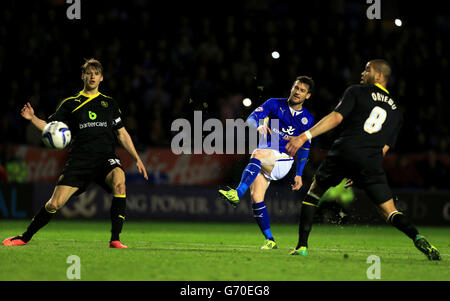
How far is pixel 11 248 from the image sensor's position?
8.59 meters

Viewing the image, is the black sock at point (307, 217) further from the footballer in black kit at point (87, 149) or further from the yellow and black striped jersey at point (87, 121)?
the yellow and black striped jersey at point (87, 121)

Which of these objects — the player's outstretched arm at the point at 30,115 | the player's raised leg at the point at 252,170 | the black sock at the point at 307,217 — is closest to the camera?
the black sock at the point at 307,217

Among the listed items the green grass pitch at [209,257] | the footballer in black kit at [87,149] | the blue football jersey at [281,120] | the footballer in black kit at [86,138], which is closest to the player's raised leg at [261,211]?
the green grass pitch at [209,257]

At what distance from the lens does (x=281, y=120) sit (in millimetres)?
9703

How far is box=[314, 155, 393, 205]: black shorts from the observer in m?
8.13

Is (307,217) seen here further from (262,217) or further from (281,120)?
(281,120)

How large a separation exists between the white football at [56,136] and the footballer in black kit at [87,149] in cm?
29

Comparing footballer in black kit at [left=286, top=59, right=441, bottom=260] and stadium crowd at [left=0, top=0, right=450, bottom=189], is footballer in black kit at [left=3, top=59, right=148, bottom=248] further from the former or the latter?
stadium crowd at [left=0, top=0, right=450, bottom=189]

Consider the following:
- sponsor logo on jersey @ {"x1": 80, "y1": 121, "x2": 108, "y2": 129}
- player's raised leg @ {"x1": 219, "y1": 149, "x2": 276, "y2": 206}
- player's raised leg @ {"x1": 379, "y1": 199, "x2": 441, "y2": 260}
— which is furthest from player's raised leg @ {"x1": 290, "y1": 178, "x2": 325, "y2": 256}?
sponsor logo on jersey @ {"x1": 80, "y1": 121, "x2": 108, "y2": 129}

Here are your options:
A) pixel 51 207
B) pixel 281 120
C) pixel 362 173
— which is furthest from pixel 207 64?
pixel 362 173

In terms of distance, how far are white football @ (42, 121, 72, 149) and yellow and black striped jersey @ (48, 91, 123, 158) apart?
30 centimetres

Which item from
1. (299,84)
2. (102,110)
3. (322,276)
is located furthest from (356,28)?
(322,276)

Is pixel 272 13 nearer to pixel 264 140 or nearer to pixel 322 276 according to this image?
pixel 264 140

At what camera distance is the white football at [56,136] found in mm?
8508
